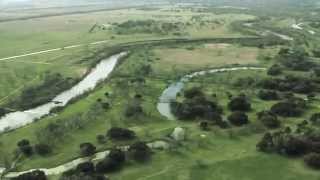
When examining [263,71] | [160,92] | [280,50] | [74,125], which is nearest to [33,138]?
[74,125]

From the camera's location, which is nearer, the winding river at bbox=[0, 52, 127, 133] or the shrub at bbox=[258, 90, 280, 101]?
A: the winding river at bbox=[0, 52, 127, 133]

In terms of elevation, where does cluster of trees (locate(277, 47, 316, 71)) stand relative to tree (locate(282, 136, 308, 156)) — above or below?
below

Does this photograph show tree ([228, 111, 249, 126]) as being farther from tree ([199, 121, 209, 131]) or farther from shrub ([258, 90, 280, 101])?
shrub ([258, 90, 280, 101])

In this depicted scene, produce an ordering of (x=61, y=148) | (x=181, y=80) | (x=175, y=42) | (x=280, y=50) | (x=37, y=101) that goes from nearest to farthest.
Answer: (x=61, y=148) < (x=37, y=101) < (x=181, y=80) < (x=280, y=50) < (x=175, y=42)

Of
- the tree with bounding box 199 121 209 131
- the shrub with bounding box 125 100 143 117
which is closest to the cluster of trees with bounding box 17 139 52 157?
the shrub with bounding box 125 100 143 117

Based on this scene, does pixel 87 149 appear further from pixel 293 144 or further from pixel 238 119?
pixel 293 144

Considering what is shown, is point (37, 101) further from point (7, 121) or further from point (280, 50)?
point (280, 50)
